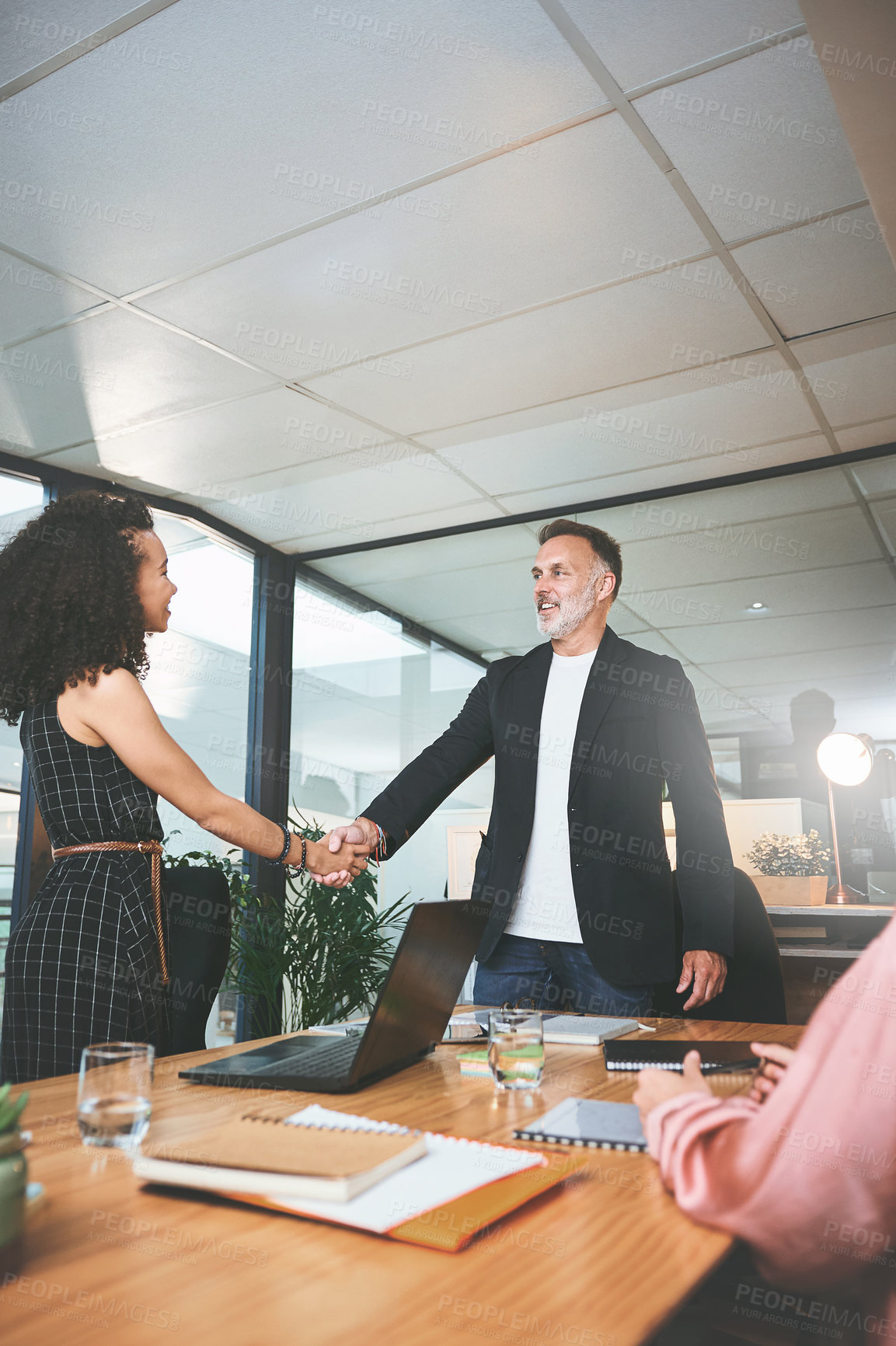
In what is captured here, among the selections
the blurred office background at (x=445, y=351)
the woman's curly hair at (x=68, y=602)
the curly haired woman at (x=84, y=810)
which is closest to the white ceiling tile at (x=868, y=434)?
the blurred office background at (x=445, y=351)

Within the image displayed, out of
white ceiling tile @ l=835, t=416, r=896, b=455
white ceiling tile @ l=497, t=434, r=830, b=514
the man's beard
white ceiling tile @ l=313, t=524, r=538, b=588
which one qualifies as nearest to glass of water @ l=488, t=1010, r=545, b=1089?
the man's beard

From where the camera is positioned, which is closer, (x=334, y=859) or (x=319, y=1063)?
(x=319, y=1063)

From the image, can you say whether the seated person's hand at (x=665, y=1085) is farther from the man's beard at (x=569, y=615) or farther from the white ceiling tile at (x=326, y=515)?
the white ceiling tile at (x=326, y=515)

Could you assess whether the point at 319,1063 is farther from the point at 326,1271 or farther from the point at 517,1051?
the point at 326,1271

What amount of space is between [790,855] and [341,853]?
167 centimetres

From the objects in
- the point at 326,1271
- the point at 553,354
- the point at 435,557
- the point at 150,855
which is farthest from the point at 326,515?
the point at 326,1271

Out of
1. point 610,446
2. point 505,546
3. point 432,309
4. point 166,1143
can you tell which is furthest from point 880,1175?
point 505,546

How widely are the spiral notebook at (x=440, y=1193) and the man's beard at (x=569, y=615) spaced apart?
5.79ft

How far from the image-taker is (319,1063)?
1.16 meters

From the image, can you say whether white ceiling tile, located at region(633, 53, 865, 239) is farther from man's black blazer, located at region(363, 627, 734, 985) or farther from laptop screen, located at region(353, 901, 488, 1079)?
laptop screen, located at region(353, 901, 488, 1079)

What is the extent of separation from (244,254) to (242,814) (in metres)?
1.77

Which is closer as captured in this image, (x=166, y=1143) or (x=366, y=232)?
(x=166, y=1143)

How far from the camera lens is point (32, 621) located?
5.49ft

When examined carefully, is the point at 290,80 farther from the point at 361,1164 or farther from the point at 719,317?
the point at 361,1164
